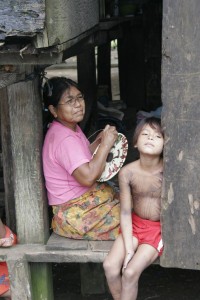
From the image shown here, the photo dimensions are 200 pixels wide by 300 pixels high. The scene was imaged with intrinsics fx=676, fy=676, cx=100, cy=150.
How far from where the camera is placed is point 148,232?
4.08 metres

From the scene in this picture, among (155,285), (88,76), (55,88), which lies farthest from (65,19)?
(88,76)

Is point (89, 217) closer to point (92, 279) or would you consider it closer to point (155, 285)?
point (92, 279)

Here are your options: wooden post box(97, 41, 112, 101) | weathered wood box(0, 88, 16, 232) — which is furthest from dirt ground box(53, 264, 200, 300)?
wooden post box(97, 41, 112, 101)

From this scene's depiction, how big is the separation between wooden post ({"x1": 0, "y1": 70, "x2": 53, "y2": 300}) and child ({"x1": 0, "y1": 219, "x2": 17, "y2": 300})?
0.07 metres

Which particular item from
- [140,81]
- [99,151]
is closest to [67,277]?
[99,151]

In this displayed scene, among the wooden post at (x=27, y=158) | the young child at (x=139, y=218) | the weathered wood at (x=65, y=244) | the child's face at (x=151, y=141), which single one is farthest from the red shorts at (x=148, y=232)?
the wooden post at (x=27, y=158)

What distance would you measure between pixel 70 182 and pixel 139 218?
0.49 meters

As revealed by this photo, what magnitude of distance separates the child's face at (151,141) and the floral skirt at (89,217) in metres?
0.51

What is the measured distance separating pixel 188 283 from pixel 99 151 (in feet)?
5.91

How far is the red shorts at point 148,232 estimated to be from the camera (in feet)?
13.3

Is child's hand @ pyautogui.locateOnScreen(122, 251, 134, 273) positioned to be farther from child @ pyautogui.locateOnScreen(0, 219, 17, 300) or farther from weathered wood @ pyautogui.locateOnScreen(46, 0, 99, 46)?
weathered wood @ pyautogui.locateOnScreen(46, 0, 99, 46)

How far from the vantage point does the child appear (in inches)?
167

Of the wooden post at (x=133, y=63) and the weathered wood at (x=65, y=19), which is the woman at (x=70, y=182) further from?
the wooden post at (x=133, y=63)

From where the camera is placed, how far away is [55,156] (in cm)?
420
